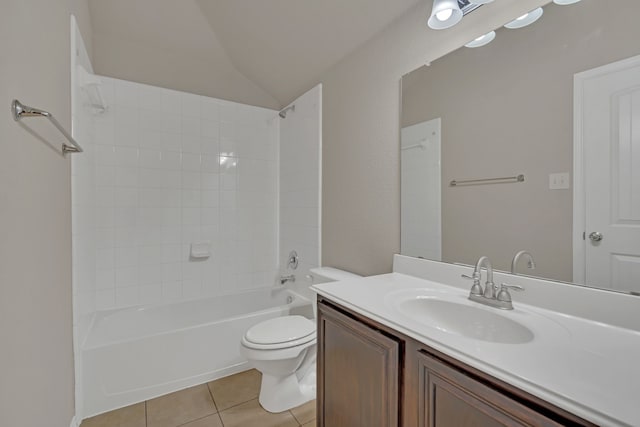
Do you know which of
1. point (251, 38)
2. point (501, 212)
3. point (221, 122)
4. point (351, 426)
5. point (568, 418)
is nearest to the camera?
point (568, 418)

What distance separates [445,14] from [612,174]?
3.07ft

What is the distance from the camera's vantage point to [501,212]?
3.92 ft

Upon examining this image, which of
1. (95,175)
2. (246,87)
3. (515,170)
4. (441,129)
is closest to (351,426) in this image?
(515,170)

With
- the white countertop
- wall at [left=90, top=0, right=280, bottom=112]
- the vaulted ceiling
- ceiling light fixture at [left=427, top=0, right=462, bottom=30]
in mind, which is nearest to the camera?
the white countertop

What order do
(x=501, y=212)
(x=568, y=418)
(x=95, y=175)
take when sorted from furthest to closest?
(x=95, y=175), (x=501, y=212), (x=568, y=418)

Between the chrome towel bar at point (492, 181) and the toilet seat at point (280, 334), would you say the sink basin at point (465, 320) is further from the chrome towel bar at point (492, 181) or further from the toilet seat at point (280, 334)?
the toilet seat at point (280, 334)

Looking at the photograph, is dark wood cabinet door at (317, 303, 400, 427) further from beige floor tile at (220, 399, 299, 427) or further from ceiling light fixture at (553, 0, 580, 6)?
ceiling light fixture at (553, 0, 580, 6)

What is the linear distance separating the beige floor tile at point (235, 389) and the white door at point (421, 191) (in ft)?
4.37

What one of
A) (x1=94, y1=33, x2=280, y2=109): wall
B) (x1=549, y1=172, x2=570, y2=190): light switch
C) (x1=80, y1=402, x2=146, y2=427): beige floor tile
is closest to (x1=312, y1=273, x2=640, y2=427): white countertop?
(x1=549, y1=172, x2=570, y2=190): light switch

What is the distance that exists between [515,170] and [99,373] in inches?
95.3

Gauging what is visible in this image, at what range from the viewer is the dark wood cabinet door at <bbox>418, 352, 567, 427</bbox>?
1.94ft

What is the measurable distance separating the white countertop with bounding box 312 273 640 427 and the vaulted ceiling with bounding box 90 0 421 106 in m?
1.57

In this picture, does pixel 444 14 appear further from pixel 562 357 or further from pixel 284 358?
pixel 284 358

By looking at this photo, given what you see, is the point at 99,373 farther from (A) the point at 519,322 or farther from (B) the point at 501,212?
(B) the point at 501,212
